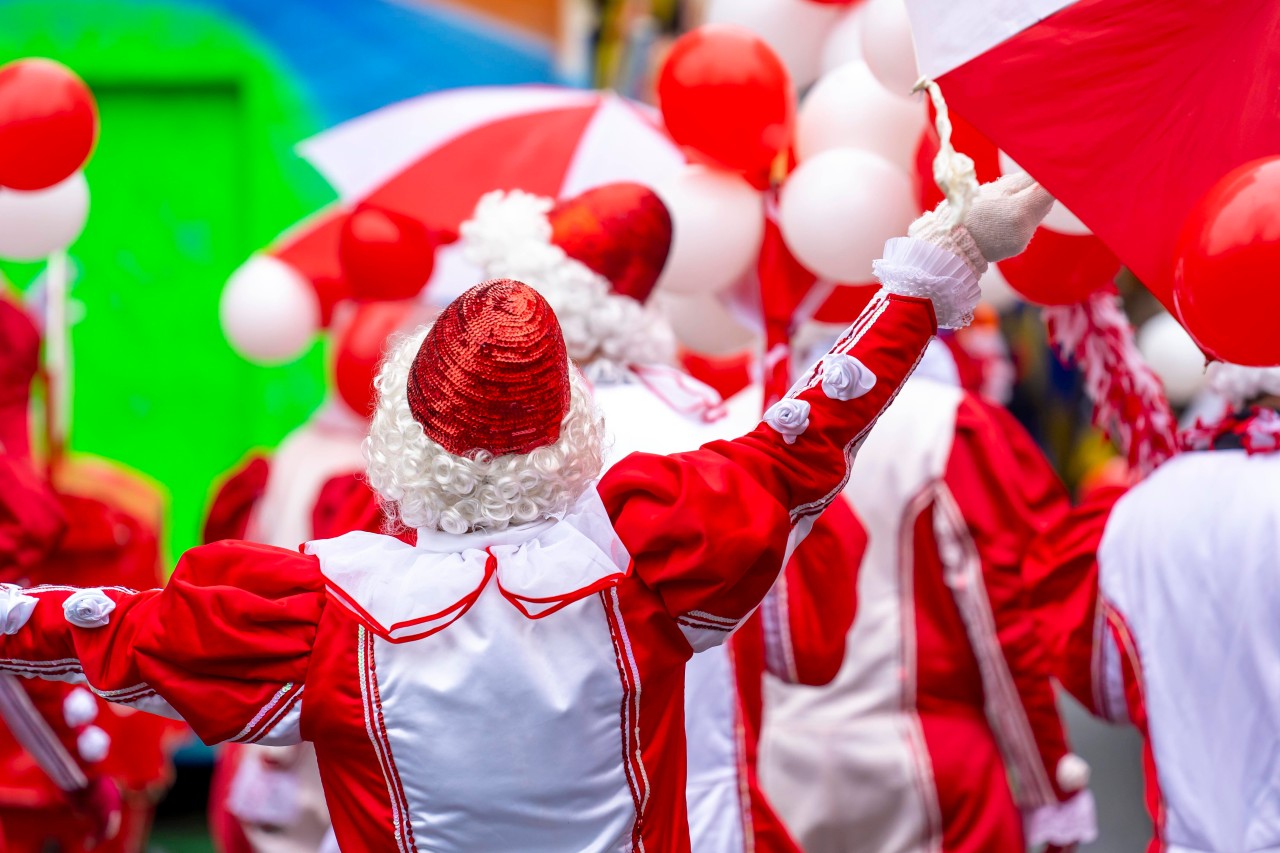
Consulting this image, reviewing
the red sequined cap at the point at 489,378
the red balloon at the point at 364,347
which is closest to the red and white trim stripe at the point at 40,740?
the red balloon at the point at 364,347

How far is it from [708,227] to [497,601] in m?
1.26

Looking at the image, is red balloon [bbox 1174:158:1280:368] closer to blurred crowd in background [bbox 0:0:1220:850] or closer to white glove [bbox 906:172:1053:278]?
white glove [bbox 906:172:1053:278]

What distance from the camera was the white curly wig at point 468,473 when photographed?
1753 mm

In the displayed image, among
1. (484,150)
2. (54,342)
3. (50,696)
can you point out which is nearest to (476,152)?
(484,150)

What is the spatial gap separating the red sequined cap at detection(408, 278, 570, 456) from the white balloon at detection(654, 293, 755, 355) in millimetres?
1499

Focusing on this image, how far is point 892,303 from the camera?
1828 mm

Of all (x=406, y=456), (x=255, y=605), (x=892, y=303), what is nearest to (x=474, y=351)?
(x=406, y=456)

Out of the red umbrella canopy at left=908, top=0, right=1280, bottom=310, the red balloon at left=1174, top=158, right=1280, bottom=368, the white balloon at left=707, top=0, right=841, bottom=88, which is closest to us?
the red balloon at left=1174, top=158, right=1280, bottom=368

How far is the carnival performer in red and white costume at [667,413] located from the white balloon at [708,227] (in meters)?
0.21

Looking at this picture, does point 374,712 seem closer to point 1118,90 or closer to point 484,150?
point 1118,90

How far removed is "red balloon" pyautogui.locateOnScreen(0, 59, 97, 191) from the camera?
2.56 m

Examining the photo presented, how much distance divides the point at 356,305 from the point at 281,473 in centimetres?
48

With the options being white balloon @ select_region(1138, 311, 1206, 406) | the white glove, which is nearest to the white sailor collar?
the white glove

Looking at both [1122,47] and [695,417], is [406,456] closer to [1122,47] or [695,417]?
[695,417]
